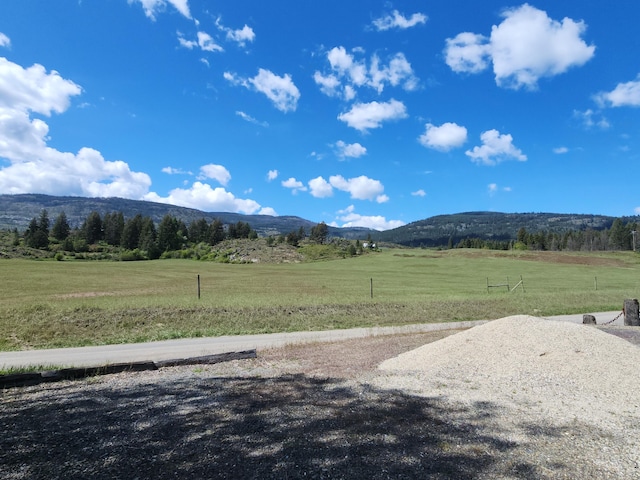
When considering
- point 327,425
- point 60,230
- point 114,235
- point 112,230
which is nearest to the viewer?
point 327,425

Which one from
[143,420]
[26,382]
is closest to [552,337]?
[143,420]

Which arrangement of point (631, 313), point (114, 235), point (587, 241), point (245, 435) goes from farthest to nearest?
point (587, 241) < point (114, 235) < point (631, 313) < point (245, 435)

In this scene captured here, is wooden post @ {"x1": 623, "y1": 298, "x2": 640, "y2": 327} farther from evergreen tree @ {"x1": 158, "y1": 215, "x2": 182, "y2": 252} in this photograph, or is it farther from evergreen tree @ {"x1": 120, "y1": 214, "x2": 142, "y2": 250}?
evergreen tree @ {"x1": 120, "y1": 214, "x2": 142, "y2": 250}

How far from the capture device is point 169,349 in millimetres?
13672

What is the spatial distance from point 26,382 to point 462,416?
8873 mm

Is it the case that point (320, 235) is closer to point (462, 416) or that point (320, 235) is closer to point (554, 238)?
point (554, 238)

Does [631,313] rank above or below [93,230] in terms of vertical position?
below

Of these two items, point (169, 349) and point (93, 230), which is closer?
point (169, 349)

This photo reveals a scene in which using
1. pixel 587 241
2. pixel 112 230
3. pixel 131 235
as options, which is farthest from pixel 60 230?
pixel 587 241

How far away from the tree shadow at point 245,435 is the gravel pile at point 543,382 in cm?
56

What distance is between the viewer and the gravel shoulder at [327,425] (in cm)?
452

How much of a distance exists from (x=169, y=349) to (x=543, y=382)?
450 inches

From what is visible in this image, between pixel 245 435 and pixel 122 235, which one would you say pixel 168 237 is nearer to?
pixel 122 235

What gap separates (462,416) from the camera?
6.23 metres
